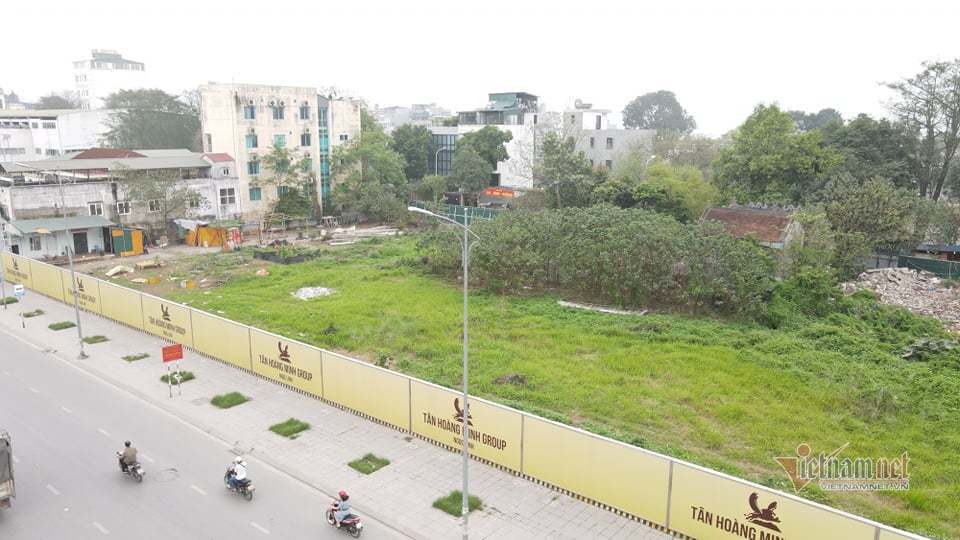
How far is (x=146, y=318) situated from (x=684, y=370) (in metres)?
23.1

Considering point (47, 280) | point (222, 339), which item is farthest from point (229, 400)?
point (47, 280)

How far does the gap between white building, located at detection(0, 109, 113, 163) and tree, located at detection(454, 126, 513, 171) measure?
1615 inches

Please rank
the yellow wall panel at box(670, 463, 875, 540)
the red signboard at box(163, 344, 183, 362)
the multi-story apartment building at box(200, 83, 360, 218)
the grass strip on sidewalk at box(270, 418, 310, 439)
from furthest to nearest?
the multi-story apartment building at box(200, 83, 360, 218)
the red signboard at box(163, 344, 183, 362)
the grass strip on sidewalk at box(270, 418, 310, 439)
the yellow wall panel at box(670, 463, 875, 540)

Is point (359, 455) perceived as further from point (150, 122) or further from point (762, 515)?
point (150, 122)

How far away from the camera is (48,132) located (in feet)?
246

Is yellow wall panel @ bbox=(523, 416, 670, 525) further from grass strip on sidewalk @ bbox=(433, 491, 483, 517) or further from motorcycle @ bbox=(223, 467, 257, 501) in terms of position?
motorcycle @ bbox=(223, 467, 257, 501)

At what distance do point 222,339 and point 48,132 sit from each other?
218 ft

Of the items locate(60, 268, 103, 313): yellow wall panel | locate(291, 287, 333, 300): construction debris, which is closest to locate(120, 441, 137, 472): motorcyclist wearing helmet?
locate(60, 268, 103, 313): yellow wall panel

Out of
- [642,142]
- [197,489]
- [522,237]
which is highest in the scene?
[642,142]

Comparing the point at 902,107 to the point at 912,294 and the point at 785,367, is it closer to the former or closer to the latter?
the point at 912,294

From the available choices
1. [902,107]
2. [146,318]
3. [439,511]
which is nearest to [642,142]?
[902,107]

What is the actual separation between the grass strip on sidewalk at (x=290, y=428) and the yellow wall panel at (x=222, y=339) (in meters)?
4.77

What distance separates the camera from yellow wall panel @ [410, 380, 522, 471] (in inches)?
664

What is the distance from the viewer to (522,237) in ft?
114
